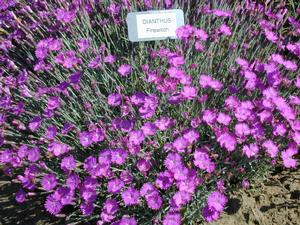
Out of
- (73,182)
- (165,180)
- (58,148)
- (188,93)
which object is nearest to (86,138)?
(58,148)

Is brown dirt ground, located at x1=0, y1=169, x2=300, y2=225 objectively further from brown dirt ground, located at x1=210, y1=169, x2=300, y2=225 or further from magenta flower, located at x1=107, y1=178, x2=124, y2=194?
magenta flower, located at x1=107, y1=178, x2=124, y2=194

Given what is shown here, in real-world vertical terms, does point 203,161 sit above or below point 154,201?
above

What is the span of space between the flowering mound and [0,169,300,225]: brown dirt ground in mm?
130

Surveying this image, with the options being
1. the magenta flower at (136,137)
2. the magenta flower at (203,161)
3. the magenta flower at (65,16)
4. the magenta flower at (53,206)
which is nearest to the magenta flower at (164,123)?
the magenta flower at (136,137)

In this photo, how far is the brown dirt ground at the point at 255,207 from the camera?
7.77 feet

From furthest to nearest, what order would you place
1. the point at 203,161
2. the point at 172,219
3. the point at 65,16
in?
the point at 65,16 < the point at 203,161 < the point at 172,219

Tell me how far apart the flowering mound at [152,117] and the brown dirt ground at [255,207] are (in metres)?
0.13

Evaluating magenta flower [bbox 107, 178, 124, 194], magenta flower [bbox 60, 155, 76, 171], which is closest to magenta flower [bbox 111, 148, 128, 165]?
magenta flower [bbox 107, 178, 124, 194]

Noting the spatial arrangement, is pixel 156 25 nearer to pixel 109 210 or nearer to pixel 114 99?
pixel 114 99

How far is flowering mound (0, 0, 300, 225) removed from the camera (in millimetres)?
2133

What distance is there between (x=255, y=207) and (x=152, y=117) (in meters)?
0.90

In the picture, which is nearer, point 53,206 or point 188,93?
point 53,206

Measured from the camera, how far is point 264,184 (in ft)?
8.38

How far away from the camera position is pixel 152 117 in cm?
244
